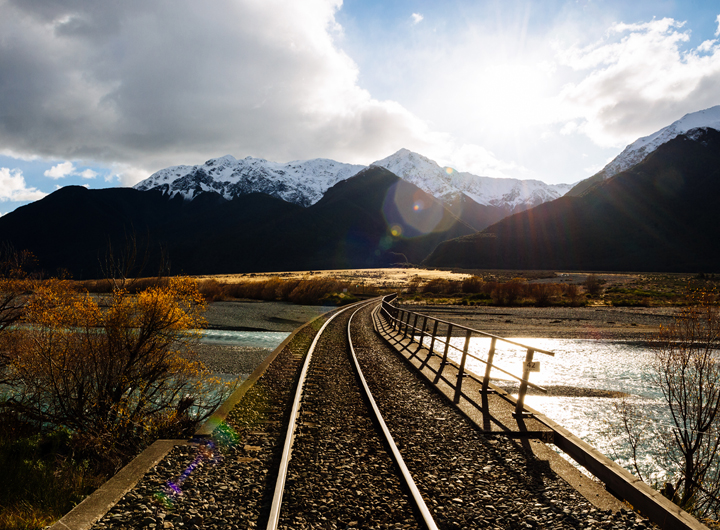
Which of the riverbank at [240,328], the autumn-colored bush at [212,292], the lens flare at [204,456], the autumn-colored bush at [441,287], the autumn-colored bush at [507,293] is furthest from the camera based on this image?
the autumn-colored bush at [441,287]

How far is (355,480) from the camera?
16.3 feet

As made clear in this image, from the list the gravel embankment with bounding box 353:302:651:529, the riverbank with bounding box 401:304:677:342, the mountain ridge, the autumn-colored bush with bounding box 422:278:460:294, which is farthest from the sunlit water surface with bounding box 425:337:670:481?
the mountain ridge

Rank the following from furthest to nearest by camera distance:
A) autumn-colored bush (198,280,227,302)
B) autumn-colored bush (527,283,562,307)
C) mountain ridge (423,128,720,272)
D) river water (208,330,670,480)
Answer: mountain ridge (423,128,720,272) < autumn-colored bush (198,280,227,302) < autumn-colored bush (527,283,562,307) < river water (208,330,670,480)

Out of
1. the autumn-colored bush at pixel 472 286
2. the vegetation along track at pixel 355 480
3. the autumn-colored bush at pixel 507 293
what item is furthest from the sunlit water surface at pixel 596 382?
the autumn-colored bush at pixel 472 286

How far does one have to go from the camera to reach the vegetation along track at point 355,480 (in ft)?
13.7

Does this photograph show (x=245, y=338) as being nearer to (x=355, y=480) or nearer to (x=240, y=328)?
(x=240, y=328)

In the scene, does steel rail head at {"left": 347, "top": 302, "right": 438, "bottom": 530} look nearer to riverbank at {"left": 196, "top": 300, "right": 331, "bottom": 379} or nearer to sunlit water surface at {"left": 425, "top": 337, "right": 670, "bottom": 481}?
sunlit water surface at {"left": 425, "top": 337, "right": 670, "bottom": 481}

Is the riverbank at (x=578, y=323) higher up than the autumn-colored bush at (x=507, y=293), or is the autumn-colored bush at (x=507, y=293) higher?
the autumn-colored bush at (x=507, y=293)

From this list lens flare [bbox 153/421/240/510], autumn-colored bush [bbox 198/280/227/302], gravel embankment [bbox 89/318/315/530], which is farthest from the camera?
autumn-colored bush [bbox 198/280/227/302]

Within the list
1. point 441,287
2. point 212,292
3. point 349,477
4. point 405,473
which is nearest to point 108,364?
point 349,477

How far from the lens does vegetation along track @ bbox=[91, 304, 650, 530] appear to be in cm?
417

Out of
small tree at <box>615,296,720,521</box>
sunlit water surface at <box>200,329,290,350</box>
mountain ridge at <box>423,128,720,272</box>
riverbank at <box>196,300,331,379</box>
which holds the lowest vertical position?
sunlit water surface at <box>200,329,290,350</box>

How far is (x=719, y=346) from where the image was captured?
2078cm

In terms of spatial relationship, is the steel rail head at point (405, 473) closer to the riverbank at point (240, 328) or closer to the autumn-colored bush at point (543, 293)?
the riverbank at point (240, 328)
